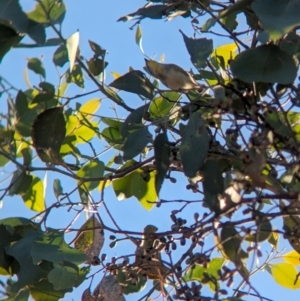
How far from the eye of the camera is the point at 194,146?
2.48 feet

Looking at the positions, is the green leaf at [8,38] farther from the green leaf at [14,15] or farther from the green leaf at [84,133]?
the green leaf at [84,133]

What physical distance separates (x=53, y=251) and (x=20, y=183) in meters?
0.14

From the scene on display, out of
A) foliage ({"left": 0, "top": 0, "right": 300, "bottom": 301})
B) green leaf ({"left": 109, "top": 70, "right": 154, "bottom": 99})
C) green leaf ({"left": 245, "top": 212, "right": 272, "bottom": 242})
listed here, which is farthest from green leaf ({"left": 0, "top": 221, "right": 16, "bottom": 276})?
green leaf ({"left": 245, "top": 212, "right": 272, "bottom": 242})

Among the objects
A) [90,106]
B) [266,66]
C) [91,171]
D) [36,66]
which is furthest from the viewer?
[90,106]

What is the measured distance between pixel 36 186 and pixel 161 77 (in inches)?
11.8

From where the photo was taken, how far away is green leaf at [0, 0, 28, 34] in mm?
713

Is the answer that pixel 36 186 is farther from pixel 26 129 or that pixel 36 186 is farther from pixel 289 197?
pixel 289 197

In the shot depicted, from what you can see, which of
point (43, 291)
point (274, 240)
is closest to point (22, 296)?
point (43, 291)

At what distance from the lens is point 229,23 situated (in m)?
0.97

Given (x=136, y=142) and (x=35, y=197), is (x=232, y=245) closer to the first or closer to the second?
(x=136, y=142)

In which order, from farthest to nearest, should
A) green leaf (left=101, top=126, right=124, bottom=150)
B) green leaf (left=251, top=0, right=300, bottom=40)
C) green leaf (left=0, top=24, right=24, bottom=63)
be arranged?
green leaf (left=101, top=126, right=124, bottom=150) → green leaf (left=0, top=24, right=24, bottom=63) → green leaf (left=251, top=0, right=300, bottom=40)

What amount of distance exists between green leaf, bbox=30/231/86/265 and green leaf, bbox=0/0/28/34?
0.84 ft

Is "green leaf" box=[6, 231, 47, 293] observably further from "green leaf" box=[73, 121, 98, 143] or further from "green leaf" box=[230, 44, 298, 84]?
"green leaf" box=[230, 44, 298, 84]

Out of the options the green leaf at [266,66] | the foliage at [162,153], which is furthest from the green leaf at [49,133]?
the green leaf at [266,66]
